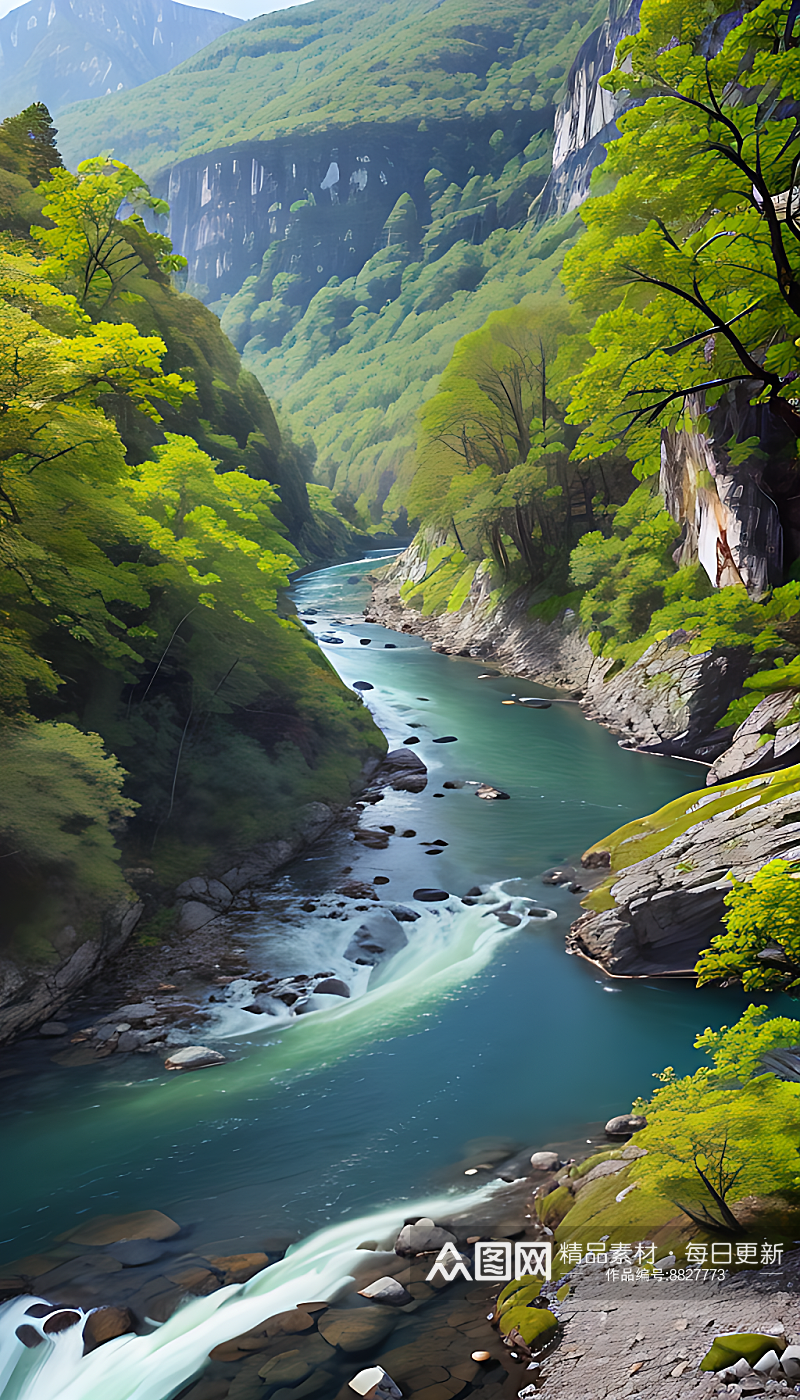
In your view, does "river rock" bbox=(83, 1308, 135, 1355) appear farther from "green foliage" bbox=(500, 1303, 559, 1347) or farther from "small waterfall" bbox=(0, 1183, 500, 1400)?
"green foliage" bbox=(500, 1303, 559, 1347)

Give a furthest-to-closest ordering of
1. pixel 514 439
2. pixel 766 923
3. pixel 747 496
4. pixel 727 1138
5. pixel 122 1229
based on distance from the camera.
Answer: pixel 514 439 < pixel 747 496 < pixel 122 1229 < pixel 727 1138 < pixel 766 923

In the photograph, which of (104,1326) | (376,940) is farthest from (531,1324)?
(376,940)

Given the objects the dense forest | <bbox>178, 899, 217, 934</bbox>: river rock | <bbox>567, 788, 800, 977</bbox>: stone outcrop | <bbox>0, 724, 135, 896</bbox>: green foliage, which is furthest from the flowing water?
<bbox>0, 724, 135, 896</bbox>: green foliage

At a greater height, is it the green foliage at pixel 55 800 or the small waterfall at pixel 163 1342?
the green foliage at pixel 55 800

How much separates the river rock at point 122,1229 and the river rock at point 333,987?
5526 millimetres

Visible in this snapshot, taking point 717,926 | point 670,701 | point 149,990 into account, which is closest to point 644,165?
point 717,926

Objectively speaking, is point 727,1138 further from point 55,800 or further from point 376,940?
point 55,800

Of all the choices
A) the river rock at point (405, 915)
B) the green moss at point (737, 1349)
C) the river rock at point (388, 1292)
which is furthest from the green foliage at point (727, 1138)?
the river rock at point (405, 915)

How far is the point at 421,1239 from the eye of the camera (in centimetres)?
873

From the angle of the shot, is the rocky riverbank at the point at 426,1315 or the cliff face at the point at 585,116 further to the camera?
the cliff face at the point at 585,116

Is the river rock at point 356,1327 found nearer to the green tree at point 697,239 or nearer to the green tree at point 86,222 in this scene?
the green tree at point 697,239

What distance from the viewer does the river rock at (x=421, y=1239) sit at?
866 centimetres

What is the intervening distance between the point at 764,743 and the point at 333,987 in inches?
479

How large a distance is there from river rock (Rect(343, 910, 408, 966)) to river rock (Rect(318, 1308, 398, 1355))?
8.07 metres
